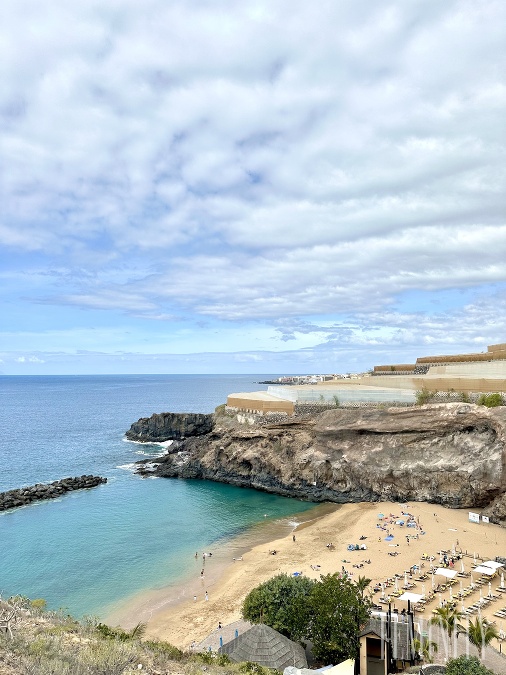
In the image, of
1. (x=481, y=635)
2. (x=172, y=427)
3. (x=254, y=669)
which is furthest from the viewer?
(x=172, y=427)

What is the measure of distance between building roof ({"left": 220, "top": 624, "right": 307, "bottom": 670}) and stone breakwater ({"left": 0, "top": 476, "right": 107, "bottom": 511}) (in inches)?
1425

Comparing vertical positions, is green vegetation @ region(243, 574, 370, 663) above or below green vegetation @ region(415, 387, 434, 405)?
below

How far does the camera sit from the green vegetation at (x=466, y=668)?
1408cm

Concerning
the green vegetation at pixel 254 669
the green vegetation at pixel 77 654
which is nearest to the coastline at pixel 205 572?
the green vegetation at pixel 77 654

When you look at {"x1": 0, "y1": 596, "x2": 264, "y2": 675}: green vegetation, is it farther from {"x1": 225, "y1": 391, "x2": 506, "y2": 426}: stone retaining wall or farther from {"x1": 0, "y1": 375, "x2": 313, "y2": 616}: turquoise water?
{"x1": 225, "y1": 391, "x2": 506, "y2": 426}: stone retaining wall

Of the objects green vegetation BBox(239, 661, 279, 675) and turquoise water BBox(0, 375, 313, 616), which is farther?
turquoise water BBox(0, 375, 313, 616)

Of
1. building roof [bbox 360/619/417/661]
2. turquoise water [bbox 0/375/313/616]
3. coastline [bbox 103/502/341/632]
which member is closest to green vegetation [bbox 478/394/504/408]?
coastline [bbox 103/502/341/632]

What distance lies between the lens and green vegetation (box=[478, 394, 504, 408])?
43841mm

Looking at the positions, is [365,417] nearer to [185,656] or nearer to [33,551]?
[33,551]

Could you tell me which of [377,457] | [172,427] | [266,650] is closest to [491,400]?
[377,457]

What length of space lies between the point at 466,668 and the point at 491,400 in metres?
34.4

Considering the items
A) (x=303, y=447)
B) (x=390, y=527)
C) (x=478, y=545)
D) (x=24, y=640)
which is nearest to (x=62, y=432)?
(x=303, y=447)

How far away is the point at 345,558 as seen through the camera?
106ft

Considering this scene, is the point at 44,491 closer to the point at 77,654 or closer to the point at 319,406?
the point at 319,406
